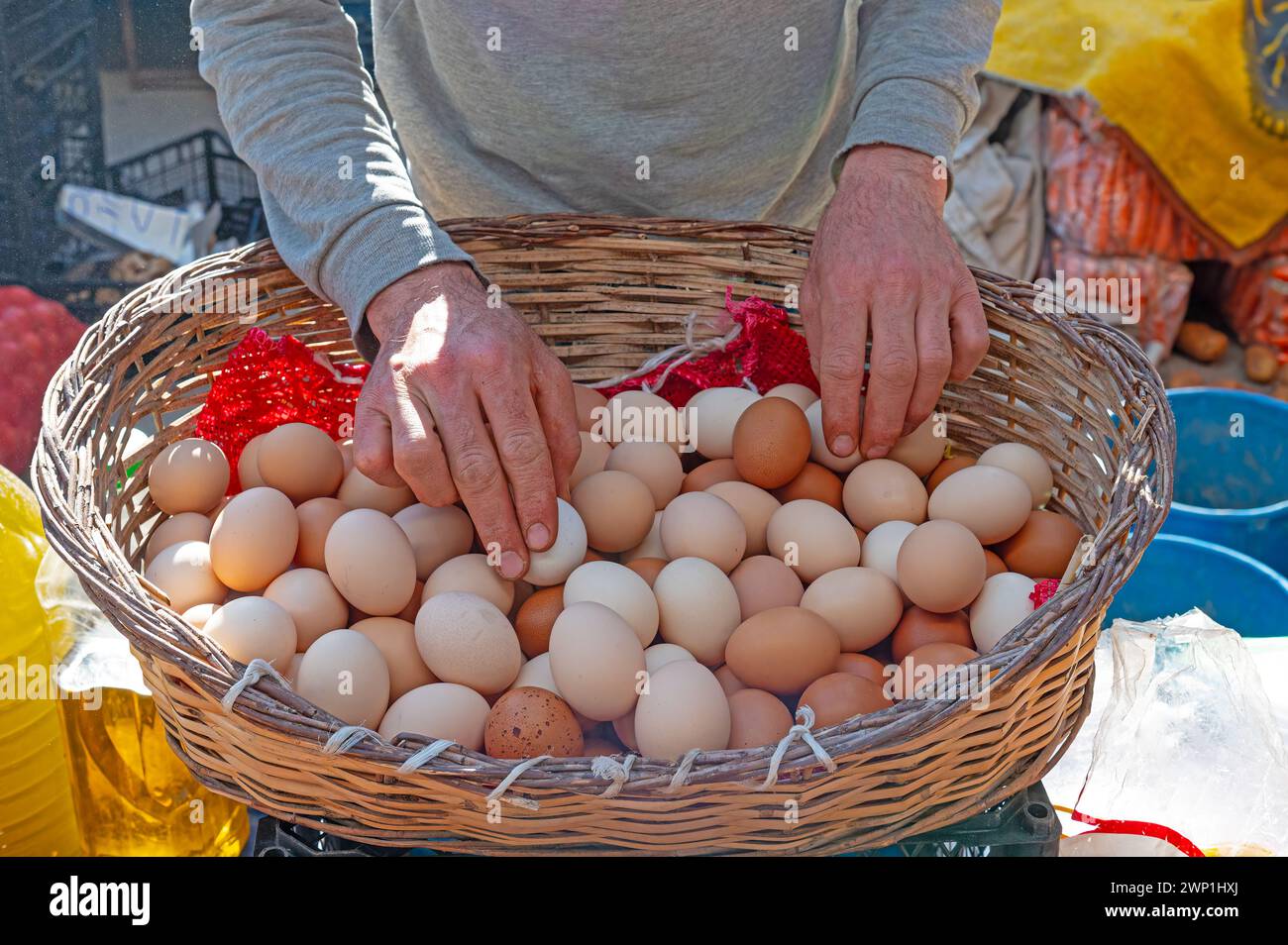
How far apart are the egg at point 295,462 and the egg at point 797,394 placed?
48cm

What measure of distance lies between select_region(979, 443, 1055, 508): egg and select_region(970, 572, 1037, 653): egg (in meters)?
0.14

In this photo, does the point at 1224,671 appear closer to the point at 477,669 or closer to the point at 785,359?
the point at 785,359

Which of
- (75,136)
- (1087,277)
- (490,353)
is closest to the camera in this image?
(490,353)

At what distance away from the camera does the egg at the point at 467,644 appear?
891 millimetres

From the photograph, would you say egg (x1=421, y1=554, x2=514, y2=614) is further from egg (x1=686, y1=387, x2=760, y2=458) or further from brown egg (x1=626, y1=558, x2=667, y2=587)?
egg (x1=686, y1=387, x2=760, y2=458)

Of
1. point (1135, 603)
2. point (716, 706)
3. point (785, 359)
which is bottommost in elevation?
point (1135, 603)

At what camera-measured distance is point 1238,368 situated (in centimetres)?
275

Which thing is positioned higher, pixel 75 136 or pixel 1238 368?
pixel 75 136

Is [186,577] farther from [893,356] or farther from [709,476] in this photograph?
[893,356]

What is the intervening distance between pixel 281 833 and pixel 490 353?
1.33 feet

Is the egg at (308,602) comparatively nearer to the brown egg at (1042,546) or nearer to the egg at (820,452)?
the egg at (820,452)

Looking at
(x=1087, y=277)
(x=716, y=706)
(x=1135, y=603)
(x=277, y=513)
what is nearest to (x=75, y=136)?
(x=277, y=513)

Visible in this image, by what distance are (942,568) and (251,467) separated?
68cm

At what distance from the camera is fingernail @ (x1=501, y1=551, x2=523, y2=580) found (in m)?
0.94
